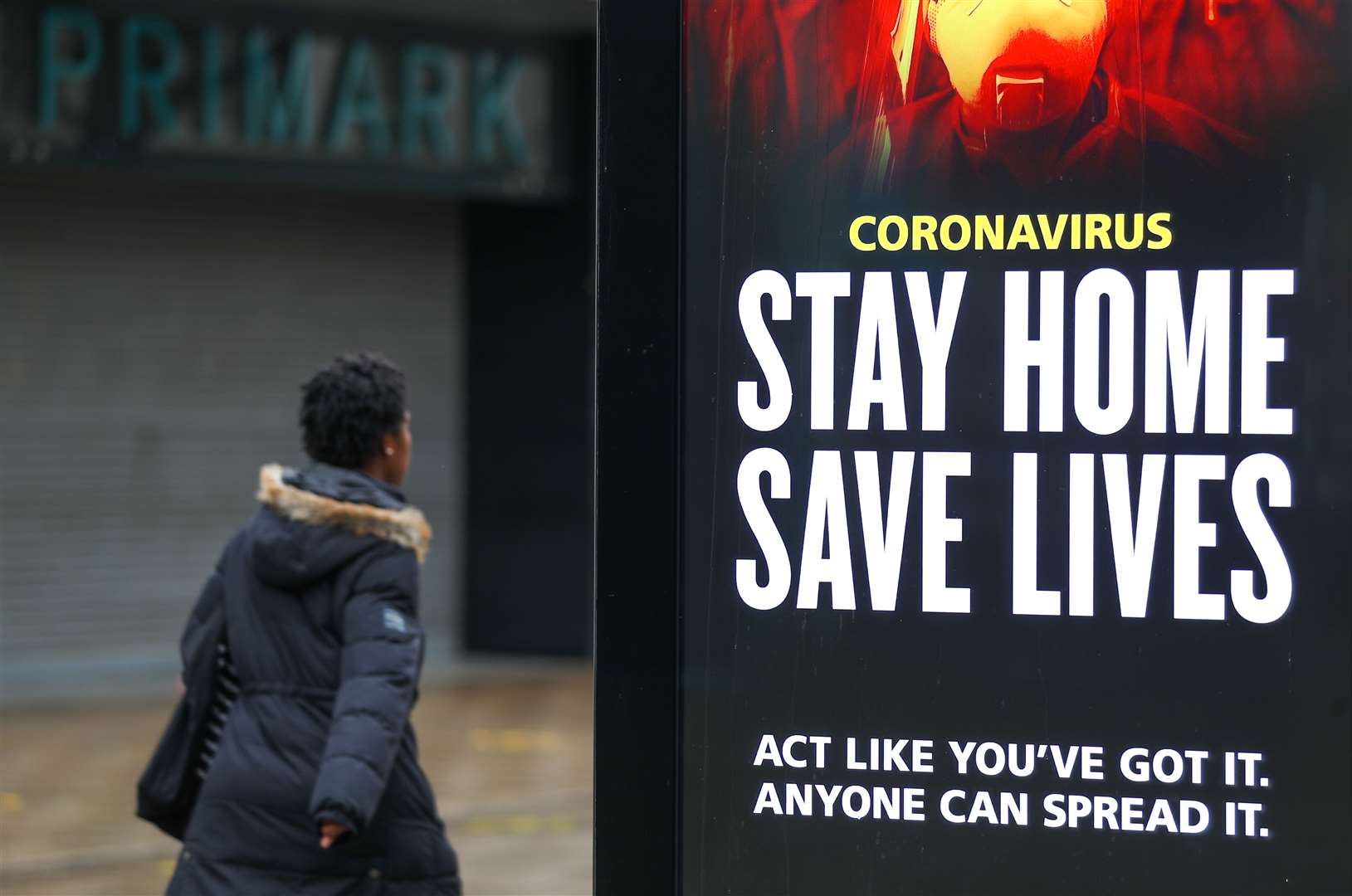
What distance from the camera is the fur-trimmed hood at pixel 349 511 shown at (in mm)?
4203

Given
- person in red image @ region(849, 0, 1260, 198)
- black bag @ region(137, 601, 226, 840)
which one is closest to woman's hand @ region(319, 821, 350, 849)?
black bag @ region(137, 601, 226, 840)

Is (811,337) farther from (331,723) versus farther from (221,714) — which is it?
(221,714)

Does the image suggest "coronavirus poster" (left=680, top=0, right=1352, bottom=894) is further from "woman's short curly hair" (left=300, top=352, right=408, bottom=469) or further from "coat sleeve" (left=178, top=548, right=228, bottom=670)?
"coat sleeve" (left=178, top=548, right=228, bottom=670)

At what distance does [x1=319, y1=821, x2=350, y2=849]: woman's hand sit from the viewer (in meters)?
3.89

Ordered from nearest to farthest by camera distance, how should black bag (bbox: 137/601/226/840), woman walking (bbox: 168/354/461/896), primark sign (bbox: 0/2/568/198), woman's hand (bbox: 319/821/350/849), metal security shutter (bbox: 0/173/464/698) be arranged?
woman's hand (bbox: 319/821/350/849), woman walking (bbox: 168/354/461/896), black bag (bbox: 137/601/226/840), primark sign (bbox: 0/2/568/198), metal security shutter (bbox: 0/173/464/698)

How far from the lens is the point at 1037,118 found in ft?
8.70

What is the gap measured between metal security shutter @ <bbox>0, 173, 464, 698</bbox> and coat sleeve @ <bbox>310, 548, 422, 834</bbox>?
9789 mm

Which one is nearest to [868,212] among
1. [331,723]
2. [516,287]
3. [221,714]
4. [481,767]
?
[331,723]

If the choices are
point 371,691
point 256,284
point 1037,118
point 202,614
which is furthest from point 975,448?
point 256,284

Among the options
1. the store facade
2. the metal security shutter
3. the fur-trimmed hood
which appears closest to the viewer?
the fur-trimmed hood

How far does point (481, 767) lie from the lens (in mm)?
11008

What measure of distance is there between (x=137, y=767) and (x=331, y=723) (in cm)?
718

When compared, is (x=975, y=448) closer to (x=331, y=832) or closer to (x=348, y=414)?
(x=331, y=832)

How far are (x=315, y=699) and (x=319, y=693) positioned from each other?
0.01 m
